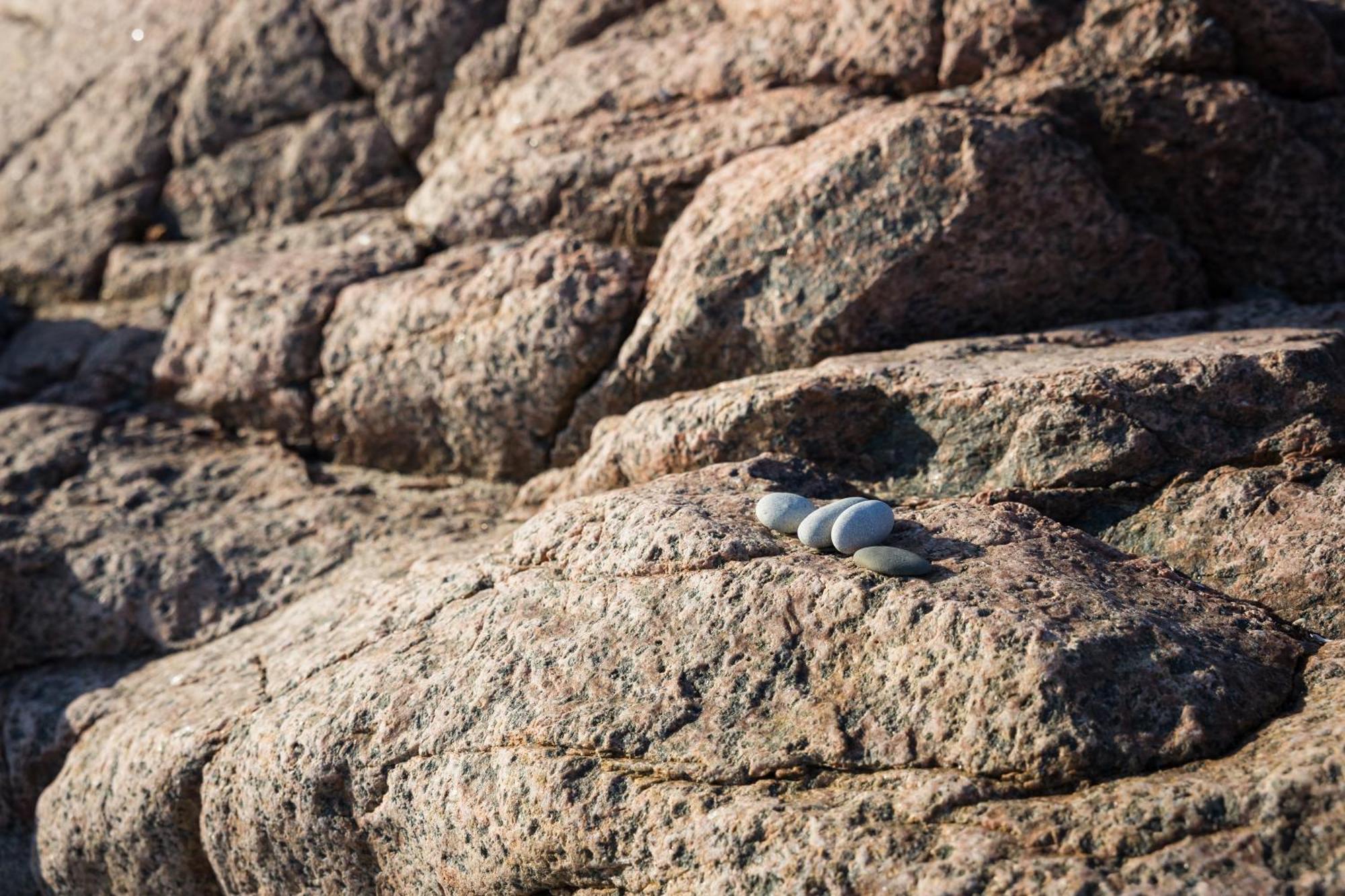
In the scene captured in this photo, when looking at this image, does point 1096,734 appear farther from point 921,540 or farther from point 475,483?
point 475,483

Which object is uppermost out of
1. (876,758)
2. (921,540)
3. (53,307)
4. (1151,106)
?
(1151,106)

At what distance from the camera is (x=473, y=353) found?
582cm

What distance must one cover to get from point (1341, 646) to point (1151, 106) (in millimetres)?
2907

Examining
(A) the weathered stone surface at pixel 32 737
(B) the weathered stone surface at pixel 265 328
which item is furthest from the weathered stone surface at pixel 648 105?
(A) the weathered stone surface at pixel 32 737

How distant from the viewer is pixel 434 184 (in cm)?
692

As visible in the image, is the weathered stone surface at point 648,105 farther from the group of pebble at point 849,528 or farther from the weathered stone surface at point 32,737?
the weathered stone surface at point 32,737

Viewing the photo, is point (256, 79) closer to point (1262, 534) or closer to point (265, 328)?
point (265, 328)

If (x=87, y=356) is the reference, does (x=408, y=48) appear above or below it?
above

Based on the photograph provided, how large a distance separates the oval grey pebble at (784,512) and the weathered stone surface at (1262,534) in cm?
112

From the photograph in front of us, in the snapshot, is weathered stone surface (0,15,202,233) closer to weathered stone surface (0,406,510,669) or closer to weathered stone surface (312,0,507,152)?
weathered stone surface (312,0,507,152)

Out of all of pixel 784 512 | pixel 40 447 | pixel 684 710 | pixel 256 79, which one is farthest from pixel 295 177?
pixel 684 710

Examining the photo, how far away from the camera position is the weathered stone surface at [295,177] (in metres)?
7.55

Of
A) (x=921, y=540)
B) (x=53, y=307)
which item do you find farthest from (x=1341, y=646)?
(x=53, y=307)

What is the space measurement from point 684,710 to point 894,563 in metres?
0.79
